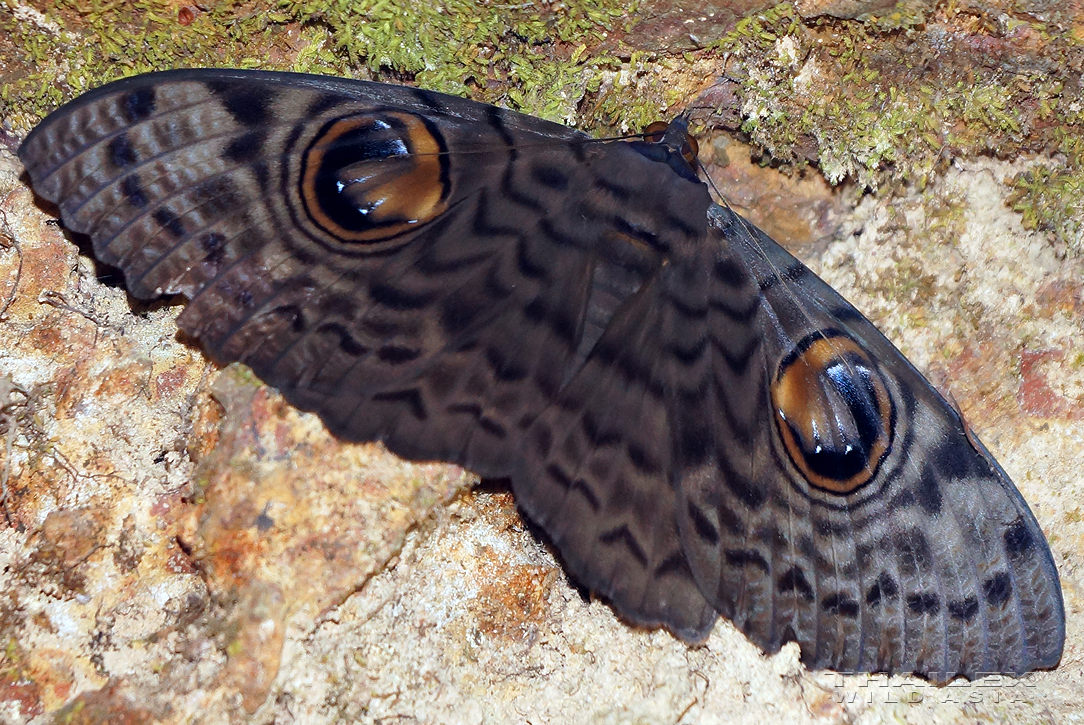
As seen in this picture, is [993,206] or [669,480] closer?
[669,480]

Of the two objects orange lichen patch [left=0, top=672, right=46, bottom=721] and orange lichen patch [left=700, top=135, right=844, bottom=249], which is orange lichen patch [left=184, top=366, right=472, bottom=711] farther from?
orange lichen patch [left=700, top=135, right=844, bottom=249]

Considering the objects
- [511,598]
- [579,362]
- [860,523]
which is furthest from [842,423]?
[511,598]

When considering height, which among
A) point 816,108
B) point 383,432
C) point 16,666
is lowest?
point 16,666

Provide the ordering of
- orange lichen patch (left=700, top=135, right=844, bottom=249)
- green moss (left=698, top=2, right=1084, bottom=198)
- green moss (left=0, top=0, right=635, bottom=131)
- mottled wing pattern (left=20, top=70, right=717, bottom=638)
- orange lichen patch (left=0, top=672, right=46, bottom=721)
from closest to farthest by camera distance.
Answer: orange lichen patch (left=0, top=672, right=46, bottom=721) → mottled wing pattern (left=20, top=70, right=717, bottom=638) → green moss (left=0, top=0, right=635, bottom=131) → green moss (left=698, top=2, right=1084, bottom=198) → orange lichen patch (left=700, top=135, right=844, bottom=249)

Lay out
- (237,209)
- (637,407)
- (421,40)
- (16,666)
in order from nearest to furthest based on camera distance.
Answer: (16,666)
(237,209)
(637,407)
(421,40)

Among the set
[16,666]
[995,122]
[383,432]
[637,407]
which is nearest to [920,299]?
[995,122]

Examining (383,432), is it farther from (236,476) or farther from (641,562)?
(641,562)

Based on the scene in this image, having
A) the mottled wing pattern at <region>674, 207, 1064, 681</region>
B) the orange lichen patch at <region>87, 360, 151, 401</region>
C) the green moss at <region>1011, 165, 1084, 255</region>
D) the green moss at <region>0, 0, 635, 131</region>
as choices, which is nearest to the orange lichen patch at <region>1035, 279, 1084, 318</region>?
the green moss at <region>1011, 165, 1084, 255</region>

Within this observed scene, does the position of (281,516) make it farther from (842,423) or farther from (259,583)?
(842,423)
